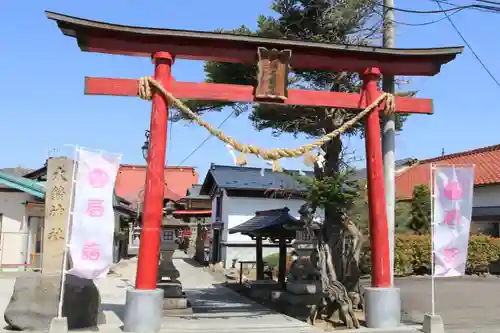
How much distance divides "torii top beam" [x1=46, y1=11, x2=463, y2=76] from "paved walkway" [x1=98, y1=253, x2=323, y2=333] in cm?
573

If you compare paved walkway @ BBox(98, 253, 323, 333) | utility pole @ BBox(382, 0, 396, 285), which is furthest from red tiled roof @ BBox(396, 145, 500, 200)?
utility pole @ BBox(382, 0, 396, 285)

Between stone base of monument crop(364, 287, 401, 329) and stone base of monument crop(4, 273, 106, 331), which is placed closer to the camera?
stone base of monument crop(4, 273, 106, 331)

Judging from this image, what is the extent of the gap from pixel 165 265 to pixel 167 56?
22.0 ft

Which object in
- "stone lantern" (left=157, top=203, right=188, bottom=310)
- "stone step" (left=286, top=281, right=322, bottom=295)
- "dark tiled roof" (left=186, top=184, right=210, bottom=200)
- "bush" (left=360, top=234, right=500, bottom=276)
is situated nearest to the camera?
"stone lantern" (left=157, top=203, right=188, bottom=310)

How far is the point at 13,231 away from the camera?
21.9m

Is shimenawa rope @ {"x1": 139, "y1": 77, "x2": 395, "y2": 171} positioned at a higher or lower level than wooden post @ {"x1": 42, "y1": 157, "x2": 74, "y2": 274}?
higher

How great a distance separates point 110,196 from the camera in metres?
8.81

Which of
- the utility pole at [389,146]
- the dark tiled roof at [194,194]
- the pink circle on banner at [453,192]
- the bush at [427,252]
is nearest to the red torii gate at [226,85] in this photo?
the utility pole at [389,146]

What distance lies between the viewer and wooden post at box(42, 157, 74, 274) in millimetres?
9594

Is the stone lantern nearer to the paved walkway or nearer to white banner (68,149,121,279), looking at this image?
the paved walkway

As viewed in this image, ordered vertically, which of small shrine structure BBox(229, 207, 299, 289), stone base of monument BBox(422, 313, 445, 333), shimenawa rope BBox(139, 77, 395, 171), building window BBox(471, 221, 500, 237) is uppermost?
shimenawa rope BBox(139, 77, 395, 171)

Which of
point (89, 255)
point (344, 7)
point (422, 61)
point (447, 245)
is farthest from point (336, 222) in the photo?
point (89, 255)

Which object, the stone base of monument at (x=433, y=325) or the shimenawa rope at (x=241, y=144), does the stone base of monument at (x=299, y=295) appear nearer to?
the stone base of monument at (x=433, y=325)

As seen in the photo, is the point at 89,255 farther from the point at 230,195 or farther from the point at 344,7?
the point at 230,195
